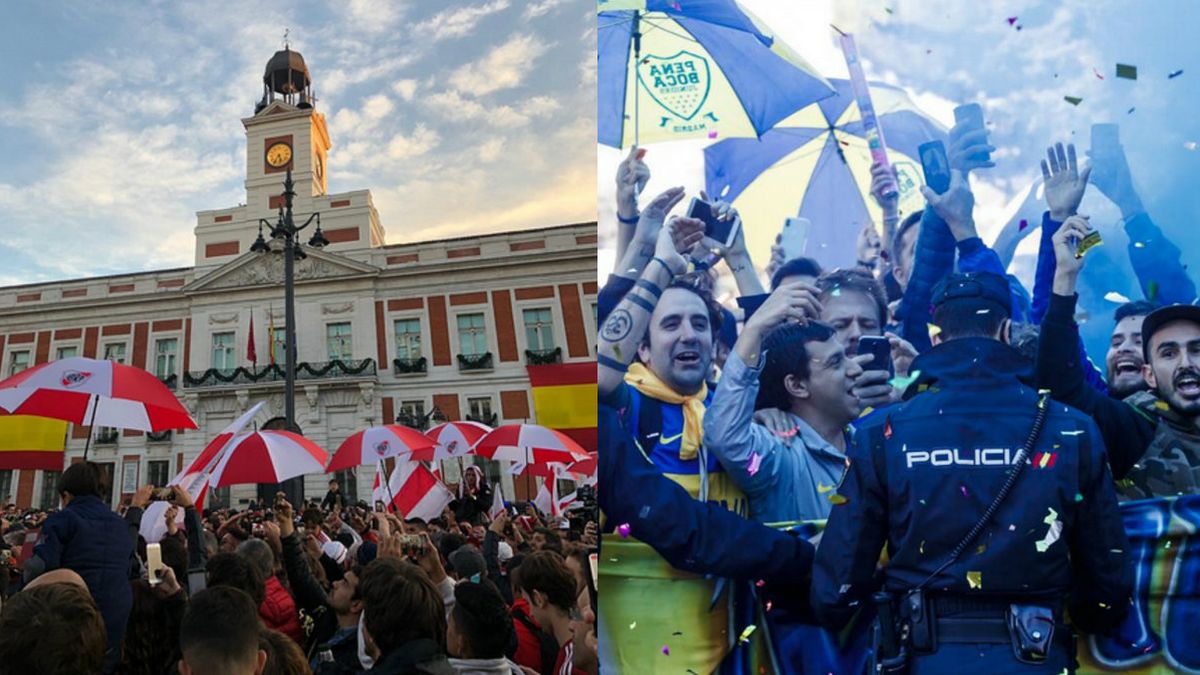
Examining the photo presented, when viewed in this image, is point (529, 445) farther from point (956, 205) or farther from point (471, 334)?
point (471, 334)

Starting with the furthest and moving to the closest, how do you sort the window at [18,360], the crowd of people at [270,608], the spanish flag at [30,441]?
the window at [18,360], the spanish flag at [30,441], the crowd of people at [270,608]

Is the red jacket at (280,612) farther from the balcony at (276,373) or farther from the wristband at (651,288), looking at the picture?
the balcony at (276,373)

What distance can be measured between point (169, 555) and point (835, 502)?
3922 millimetres

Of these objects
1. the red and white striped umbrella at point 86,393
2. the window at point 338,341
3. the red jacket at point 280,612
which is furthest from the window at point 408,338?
the red jacket at point 280,612

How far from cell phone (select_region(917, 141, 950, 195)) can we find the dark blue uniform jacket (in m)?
0.52

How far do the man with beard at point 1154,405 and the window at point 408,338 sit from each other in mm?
31357

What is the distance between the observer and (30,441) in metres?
12.1

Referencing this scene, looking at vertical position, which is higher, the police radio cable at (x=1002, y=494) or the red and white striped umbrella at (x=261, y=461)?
the red and white striped umbrella at (x=261, y=461)

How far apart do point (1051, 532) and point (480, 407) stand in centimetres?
3063

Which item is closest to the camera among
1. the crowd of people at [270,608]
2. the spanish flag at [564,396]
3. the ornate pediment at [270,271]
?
the crowd of people at [270,608]

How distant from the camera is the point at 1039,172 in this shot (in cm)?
268

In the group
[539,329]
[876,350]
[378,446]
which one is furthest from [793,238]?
[539,329]

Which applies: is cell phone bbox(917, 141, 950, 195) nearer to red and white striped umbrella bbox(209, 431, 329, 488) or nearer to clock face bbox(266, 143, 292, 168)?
red and white striped umbrella bbox(209, 431, 329, 488)

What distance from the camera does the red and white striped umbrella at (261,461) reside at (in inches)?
296
